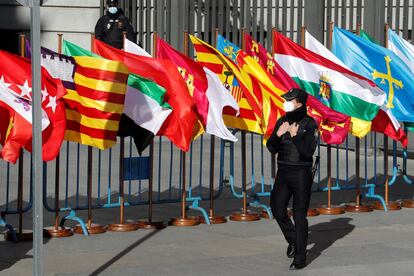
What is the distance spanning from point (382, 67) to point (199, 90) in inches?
115

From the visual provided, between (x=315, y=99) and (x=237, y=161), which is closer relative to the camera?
(x=315, y=99)

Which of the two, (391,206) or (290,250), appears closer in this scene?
(290,250)

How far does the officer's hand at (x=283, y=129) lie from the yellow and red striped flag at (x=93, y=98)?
1.87 metres

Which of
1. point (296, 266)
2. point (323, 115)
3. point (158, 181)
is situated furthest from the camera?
point (158, 181)

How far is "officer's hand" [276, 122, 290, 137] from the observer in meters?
11.4

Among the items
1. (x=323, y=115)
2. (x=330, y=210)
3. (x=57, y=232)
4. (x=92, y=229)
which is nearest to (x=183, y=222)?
(x=92, y=229)

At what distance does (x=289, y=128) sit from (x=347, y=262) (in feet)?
4.59

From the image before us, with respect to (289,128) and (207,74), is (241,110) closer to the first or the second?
(207,74)

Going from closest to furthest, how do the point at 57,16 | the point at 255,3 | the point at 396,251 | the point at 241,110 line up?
the point at 396,251 → the point at 241,110 → the point at 255,3 → the point at 57,16

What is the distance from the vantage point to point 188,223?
13.8 meters

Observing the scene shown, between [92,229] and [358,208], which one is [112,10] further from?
[92,229]

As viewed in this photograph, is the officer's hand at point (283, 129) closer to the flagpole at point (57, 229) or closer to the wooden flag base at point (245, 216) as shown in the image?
the flagpole at point (57, 229)

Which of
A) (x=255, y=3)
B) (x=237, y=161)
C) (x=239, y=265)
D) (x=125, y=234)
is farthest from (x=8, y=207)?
(x=255, y=3)

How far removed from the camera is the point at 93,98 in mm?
12445
